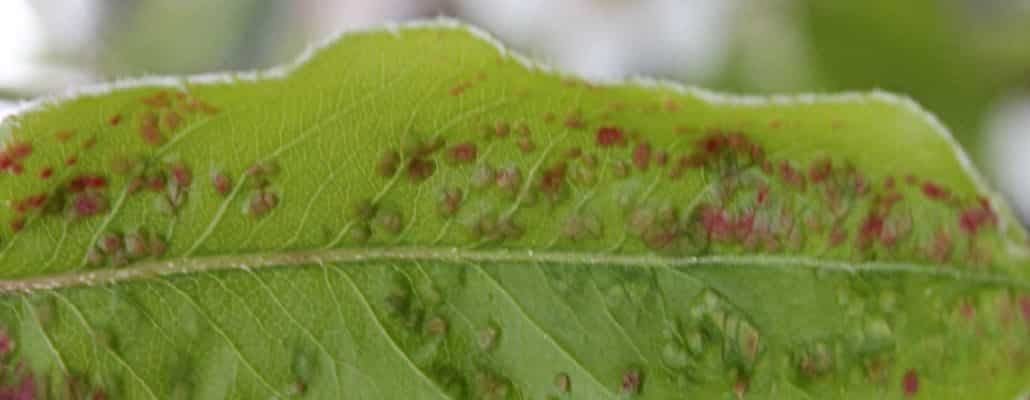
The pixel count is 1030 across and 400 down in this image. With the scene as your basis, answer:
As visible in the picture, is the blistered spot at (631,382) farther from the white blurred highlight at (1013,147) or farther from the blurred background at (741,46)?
the white blurred highlight at (1013,147)

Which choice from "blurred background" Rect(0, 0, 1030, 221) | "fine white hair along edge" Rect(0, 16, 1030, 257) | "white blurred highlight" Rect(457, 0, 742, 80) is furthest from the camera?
"white blurred highlight" Rect(457, 0, 742, 80)

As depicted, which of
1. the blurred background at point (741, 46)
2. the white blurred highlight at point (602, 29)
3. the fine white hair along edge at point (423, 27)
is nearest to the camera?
the fine white hair along edge at point (423, 27)

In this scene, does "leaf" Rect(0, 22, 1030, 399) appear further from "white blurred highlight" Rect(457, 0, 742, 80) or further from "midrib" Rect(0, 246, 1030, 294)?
"white blurred highlight" Rect(457, 0, 742, 80)

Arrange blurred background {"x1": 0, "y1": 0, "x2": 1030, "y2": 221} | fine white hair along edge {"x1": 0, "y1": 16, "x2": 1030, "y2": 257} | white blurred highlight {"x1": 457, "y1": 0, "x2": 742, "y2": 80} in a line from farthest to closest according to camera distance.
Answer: white blurred highlight {"x1": 457, "y1": 0, "x2": 742, "y2": 80}
blurred background {"x1": 0, "y1": 0, "x2": 1030, "y2": 221}
fine white hair along edge {"x1": 0, "y1": 16, "x2": 1030, "y2": 257}

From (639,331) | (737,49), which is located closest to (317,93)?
(639,331)

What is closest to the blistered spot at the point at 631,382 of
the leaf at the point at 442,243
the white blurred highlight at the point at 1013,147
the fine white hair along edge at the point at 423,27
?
the leaf at the point at 442,243

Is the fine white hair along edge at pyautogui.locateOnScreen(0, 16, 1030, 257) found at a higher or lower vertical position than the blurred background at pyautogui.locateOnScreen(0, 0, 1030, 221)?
lower

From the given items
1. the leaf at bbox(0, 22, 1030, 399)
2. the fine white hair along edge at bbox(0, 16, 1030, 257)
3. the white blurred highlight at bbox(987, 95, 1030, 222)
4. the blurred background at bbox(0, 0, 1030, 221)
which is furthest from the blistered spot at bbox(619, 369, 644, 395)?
the white blurred highlight at bbox(987, 95, 1030, 222)

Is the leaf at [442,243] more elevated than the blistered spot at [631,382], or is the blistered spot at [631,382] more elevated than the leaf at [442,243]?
the leaf at [442,243]
